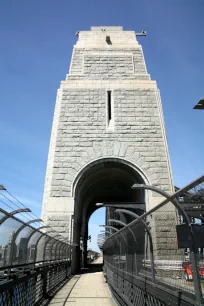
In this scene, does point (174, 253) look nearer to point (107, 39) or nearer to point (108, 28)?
point (107, 39)

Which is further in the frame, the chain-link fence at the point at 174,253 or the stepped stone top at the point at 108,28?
the stepped stone top at the point at 108,28

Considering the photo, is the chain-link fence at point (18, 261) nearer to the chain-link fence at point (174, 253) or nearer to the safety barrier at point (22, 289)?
the safety barrier at point (22, 289)

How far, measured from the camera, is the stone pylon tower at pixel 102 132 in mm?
13781

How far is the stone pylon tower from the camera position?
13781mm

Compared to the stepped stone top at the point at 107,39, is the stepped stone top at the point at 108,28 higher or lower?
higher

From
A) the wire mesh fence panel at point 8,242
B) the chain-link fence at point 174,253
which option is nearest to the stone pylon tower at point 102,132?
the wire mesh fence panel at point 8,242

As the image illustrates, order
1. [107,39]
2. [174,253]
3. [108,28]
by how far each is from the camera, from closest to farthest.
A: [174,253], [107,39], [108,28]

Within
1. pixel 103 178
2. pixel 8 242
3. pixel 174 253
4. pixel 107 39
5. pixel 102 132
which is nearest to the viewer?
pixel 174 253

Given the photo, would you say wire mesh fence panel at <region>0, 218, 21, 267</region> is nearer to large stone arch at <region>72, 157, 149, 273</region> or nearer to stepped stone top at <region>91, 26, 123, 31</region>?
large stone arch at <region>72, 157, 149, 273</region>

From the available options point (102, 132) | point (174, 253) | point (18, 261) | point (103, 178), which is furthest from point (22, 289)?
point (103, 178)

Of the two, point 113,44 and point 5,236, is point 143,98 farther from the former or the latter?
point 5,236

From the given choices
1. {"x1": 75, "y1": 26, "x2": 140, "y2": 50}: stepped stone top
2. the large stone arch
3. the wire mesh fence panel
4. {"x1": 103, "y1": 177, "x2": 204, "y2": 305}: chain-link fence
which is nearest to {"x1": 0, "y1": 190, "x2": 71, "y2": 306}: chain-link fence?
the wire mesh fence panel

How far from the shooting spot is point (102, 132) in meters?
15.1

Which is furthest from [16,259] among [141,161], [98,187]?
[98,187]
